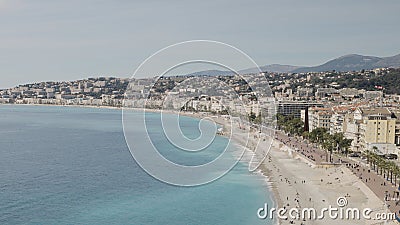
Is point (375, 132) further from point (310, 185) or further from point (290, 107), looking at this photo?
point (290, 107)

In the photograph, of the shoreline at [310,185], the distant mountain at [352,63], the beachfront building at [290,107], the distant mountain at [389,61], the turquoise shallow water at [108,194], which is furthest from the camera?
the distant mountain at [352,63]

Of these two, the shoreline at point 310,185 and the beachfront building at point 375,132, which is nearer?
the shoreline at point 310,185

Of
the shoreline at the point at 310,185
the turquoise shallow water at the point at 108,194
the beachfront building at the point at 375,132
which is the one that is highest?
the beachfront building at the point at 375,132

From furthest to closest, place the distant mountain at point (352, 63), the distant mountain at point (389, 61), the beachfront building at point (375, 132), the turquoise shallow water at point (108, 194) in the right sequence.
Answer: the distant mountain at point (352, 63)
the distant mountain at point (389, 61)
the beachfront building at point (375, 132)
the turquoise shallow water at point (108, 194)

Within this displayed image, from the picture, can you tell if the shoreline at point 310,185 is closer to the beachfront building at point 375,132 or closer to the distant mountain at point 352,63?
the beachfront building at point 375,132

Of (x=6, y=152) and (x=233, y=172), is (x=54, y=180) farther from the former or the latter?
(x=6, y=152)

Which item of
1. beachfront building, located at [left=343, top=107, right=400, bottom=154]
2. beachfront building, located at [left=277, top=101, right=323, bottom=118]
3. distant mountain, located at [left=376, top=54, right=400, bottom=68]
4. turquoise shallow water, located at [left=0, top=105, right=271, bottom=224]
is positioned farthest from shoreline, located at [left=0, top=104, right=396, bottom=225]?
distant mountain, located at [left=376, top=54, right=400, bottom=68]

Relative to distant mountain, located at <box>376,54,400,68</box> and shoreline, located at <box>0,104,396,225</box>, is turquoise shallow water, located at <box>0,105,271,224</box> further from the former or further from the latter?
distant mountain, located at <box>376,54,400,68</box>

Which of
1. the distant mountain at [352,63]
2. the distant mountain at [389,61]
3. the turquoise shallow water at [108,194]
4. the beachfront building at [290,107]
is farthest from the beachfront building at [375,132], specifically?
the distant mountain at [352,63]

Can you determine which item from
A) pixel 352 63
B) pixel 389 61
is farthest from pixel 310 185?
pixel 352 63
